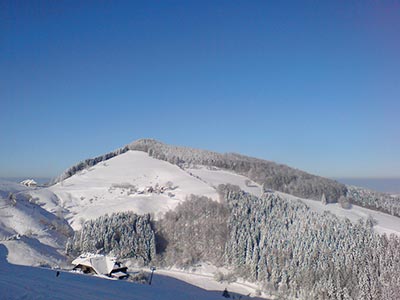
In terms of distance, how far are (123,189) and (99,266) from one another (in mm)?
36150

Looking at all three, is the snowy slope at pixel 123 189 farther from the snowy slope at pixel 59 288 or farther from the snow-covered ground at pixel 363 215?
the snowy slope at pixel 59 288

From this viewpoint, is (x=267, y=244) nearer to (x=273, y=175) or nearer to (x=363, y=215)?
(x=363, y=215)

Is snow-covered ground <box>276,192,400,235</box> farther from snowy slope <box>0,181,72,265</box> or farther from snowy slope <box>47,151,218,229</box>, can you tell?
snowy slope <box>0,181,72,265</box>

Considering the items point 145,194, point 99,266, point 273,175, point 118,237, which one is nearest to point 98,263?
point 99,266

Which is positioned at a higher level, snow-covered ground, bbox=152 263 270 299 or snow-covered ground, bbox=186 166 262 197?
snow-covered ground, bbox=186 166 262 197

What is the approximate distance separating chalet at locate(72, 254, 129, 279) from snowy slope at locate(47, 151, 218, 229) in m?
21.9

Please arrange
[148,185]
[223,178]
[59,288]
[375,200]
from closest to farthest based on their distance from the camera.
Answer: [59,288], [375,200], [148,185], [223,178]

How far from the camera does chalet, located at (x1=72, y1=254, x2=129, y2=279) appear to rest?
77.3ft

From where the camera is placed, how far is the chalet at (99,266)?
23562 millimetres

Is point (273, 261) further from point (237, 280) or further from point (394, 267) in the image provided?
point (394, 267)

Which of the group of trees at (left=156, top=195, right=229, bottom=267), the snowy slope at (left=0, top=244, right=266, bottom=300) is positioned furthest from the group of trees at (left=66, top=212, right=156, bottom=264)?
the snowy slope at (left=0, top=244, right=266, bottom=300)

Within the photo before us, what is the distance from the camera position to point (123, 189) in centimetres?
5966

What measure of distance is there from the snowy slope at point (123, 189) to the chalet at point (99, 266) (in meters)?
21.9

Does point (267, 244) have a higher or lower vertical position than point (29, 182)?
lower
